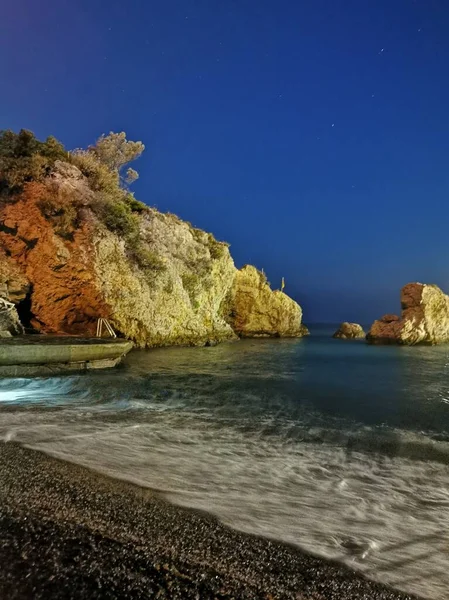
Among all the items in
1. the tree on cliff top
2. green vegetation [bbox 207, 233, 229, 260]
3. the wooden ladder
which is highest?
the tree on cliff top

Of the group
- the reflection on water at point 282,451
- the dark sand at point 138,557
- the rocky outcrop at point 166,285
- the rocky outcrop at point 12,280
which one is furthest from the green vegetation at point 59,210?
the dark sand at point 138,557

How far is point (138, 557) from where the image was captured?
2.14 metres

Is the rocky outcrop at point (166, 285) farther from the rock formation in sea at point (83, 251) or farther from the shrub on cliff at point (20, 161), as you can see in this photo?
the shrub on cliff at point (20, 161)

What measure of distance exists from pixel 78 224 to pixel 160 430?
16180 mm

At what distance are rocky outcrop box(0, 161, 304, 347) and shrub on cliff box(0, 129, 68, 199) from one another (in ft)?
1.51

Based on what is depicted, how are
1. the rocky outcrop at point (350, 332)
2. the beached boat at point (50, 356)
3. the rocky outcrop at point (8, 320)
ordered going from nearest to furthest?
1. the beached boat at point (50, 356)
2. the rocky outcrop at point (8, 320)
3. the rocky outcrop at point (350, 332)

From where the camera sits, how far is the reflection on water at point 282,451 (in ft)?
9.13

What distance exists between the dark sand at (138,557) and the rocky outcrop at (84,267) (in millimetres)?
16260

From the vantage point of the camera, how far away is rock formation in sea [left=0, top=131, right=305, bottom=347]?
1753 cm

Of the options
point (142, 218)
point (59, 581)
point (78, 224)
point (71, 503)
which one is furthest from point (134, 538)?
point (142, 218)

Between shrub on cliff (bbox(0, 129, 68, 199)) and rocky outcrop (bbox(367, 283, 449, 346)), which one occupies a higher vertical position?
shrub on cliff (bbox(0, 129, 68, 199))

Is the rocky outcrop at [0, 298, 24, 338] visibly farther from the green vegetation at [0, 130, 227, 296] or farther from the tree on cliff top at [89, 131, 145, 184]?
the tree on cliff top at [89, 131, 145, 184]

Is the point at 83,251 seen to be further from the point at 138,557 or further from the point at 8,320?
the point at 138,557

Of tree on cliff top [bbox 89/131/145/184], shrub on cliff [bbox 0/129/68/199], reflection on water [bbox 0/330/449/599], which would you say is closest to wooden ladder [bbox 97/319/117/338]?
reflection on water [bbox 0/330/449/599]
